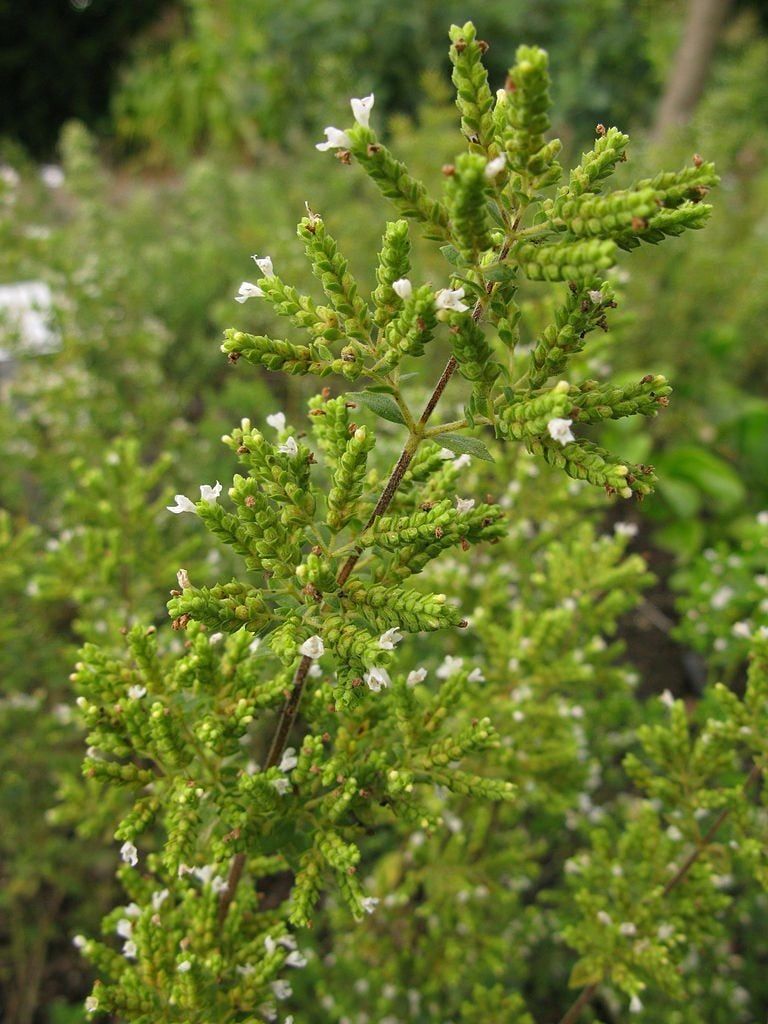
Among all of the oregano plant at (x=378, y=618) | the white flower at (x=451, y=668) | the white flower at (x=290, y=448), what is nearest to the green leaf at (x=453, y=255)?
the oregano plant at (x=378, y=618)

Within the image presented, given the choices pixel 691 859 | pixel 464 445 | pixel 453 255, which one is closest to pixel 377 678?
pixel 464 445

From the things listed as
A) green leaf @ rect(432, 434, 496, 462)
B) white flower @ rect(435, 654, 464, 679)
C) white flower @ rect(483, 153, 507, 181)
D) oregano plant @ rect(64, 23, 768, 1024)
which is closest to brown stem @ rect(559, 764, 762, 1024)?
oregano plant @ rect(64, 23, 768, 1024)

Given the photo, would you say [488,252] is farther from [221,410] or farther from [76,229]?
[76,229]

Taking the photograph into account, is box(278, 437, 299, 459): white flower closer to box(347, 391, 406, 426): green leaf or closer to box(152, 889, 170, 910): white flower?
box(347, 391, 406, 426): green leaf

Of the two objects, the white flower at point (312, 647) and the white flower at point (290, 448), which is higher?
the white flower at point (290, 448)

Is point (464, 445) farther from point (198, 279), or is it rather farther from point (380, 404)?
point (198, 279)

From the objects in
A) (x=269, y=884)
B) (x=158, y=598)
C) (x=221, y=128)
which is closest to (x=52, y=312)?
(x=158, y=598)

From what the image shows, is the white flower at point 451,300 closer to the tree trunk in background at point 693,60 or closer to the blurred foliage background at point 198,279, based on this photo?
the blurred foliage background at point 198,279
